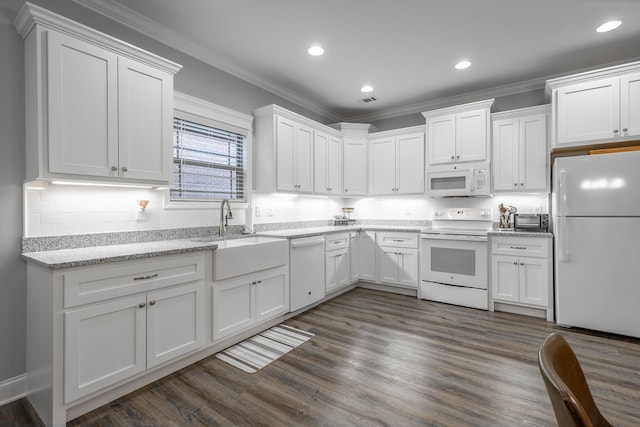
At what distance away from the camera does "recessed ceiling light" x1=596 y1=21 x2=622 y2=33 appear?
276 centimetres

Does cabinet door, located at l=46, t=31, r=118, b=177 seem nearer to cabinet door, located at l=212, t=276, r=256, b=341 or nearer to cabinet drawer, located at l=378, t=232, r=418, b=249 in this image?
cabinet door, located at l=212, t=276, r=256, b=341

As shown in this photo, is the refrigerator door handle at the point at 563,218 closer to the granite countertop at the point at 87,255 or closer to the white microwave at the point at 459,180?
the white microwave at the point at 459,180

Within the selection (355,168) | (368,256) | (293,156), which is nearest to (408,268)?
(368,256)

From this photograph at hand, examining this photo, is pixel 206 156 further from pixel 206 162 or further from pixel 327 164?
pixel 327 164

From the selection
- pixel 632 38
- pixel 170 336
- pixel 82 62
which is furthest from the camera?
pixel 632 38

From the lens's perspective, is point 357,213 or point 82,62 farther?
point 357,213

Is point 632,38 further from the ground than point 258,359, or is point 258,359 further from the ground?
point 632,38

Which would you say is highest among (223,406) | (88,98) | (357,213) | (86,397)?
(88,98)

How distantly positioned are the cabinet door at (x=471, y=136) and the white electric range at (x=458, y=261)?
785 millimetres

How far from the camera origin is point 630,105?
3.08 m

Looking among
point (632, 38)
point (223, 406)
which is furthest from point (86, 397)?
point (632, 38)

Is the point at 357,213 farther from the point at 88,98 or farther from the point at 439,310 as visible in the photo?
the point at 88,98

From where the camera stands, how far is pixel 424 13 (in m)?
2.65

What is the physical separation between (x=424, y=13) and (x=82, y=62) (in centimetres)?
262
